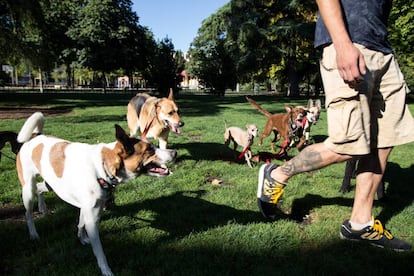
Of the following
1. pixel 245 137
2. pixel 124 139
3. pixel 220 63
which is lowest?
pixel 245 137

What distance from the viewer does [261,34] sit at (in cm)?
2956

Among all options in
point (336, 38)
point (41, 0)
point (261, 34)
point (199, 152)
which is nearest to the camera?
point (336, 38)

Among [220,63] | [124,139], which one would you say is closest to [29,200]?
[124,139]

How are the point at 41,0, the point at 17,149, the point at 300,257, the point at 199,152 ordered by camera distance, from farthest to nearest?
the point at 41,0 → the point at 199,152 → the point at 17,149 → the point at 300,257

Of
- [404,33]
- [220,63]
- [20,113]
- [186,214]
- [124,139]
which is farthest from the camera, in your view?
[220,63]

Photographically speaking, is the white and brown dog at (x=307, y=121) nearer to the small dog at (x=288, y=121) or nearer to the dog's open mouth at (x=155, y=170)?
the small dog at (x=288, y=121)

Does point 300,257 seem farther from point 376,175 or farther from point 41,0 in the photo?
point 41,0

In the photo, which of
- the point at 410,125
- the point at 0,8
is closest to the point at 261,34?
the point at 0,8

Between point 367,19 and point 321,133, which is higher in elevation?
point 367,19

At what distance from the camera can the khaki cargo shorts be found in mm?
2768

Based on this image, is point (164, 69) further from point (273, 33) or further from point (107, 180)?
point (107, 180)

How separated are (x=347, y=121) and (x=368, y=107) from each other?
26 cm

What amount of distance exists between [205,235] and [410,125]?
7.41ft

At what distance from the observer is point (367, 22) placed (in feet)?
9.16
